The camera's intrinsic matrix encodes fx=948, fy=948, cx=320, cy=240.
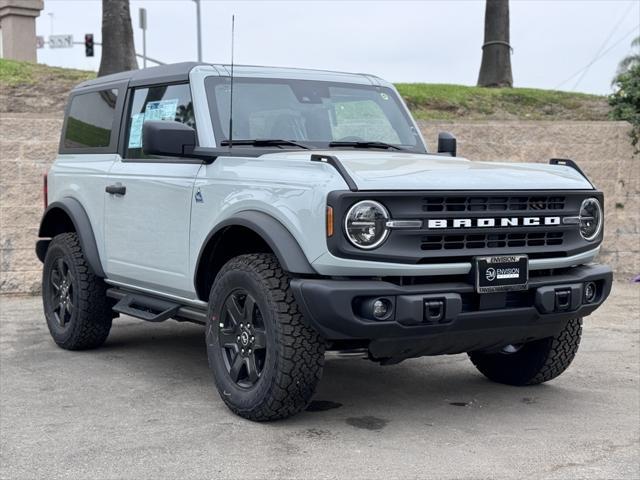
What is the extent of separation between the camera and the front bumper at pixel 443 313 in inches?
174

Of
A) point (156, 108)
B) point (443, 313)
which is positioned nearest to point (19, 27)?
point (156, 108)

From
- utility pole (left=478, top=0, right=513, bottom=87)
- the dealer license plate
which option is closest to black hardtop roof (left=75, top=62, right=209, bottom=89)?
the dealer license plate

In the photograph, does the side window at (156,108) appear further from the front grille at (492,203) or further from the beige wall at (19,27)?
the beige wall at (19,27)

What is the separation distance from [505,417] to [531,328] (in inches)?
21.8

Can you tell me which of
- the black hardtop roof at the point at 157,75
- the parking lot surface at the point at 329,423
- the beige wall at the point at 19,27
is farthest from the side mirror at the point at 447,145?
the beige wall at the point at 19,27

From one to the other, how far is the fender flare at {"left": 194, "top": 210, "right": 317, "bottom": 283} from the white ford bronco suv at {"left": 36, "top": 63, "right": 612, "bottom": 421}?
10 mm

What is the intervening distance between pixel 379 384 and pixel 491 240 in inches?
60.7

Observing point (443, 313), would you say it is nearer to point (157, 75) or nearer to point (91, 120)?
point (157, 75)

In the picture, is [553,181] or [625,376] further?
[625,376]

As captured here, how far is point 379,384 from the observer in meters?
5.95

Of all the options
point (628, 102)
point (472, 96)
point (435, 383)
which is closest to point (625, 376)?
point (435, 383)

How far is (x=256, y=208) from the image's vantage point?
16.2 ft

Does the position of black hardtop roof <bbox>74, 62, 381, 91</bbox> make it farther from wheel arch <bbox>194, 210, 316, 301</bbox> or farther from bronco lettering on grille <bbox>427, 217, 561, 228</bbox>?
bronco lettering on grille <bbox>427, 217, 561, 228</bbox>

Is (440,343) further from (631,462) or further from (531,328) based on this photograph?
(631,462)
